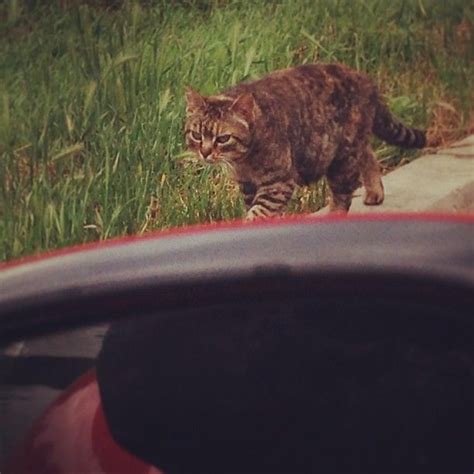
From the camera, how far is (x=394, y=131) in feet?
9.31

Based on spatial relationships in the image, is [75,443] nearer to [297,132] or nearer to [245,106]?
[245,106]

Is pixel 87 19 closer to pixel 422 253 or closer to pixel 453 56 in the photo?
pixel 453 56

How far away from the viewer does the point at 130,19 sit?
98.0 inches

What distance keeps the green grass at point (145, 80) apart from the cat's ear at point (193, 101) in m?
0.02

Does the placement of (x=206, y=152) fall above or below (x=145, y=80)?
below

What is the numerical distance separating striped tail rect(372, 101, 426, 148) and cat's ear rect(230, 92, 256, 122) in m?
0.31

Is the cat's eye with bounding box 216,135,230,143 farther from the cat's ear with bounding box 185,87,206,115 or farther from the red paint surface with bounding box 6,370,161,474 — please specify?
the red paint surface with bounding box 6,370,161,474

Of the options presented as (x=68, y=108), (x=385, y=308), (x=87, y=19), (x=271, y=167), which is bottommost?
(x=271, y=167)

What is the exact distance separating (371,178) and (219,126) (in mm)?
415

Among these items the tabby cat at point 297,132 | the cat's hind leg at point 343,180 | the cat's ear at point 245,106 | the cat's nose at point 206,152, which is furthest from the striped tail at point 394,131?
the cat's nose at point 206,152

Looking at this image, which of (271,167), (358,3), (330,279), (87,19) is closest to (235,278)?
(330,279)

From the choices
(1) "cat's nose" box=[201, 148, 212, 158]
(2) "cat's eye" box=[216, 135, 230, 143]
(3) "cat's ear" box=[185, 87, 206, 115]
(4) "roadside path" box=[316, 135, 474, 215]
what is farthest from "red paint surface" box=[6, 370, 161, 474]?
(2) "cat's eye" box=[216, 135, 230, 143]

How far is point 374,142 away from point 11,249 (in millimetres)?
1113

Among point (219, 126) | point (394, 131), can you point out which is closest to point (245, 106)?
point (219, 126)
